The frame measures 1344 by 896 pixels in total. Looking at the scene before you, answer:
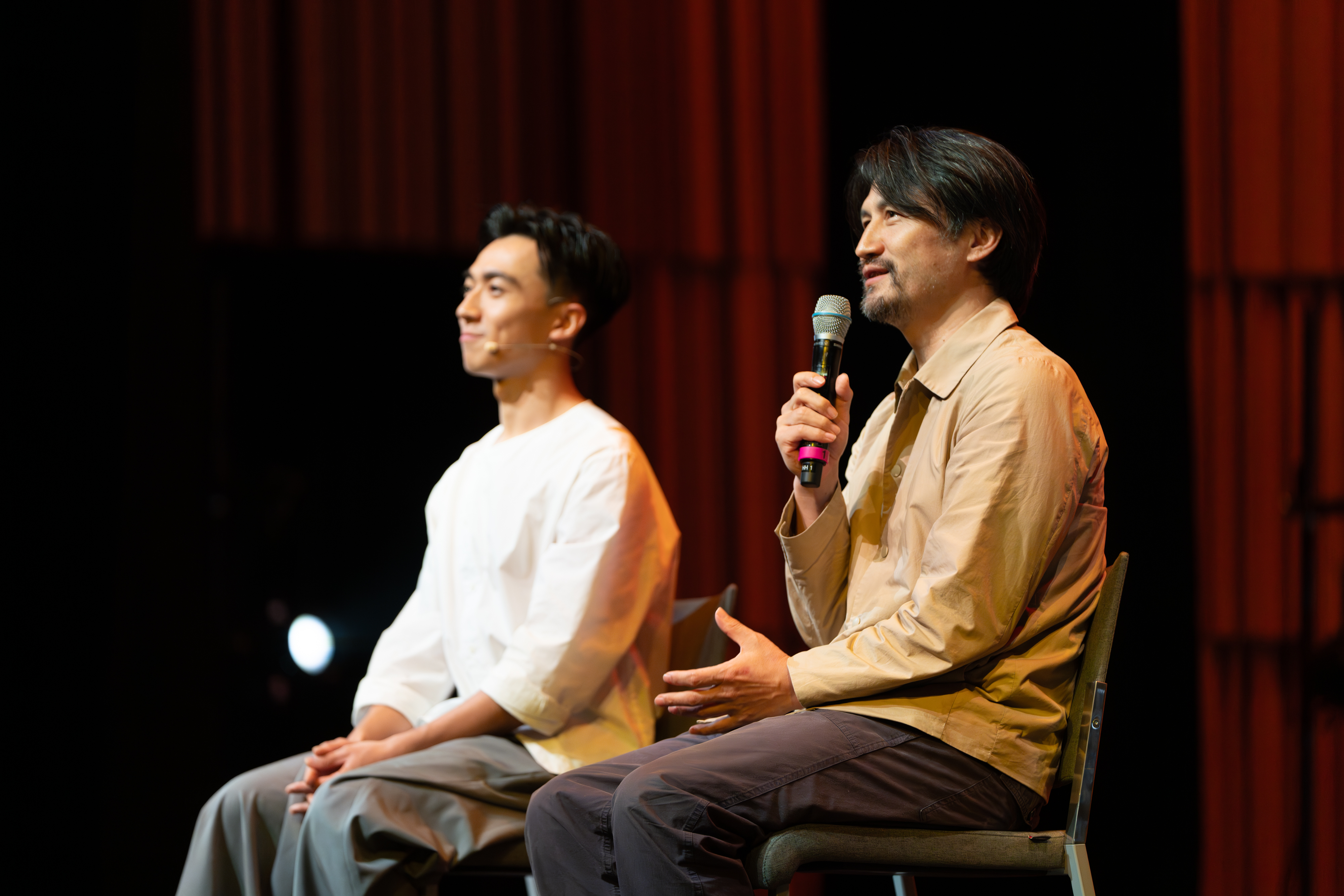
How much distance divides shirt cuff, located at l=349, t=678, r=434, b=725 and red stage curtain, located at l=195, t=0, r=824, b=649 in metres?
1.20

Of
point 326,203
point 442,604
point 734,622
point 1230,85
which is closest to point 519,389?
point 442,604

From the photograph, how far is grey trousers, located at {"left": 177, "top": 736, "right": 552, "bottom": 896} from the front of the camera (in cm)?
176

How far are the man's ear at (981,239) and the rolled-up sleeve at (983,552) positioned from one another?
0.85ft

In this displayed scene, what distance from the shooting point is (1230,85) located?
3.00 m

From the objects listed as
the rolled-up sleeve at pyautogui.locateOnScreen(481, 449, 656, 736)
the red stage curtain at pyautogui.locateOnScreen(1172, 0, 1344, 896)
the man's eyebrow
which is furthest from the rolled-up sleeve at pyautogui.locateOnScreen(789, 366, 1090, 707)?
the red stage curtain at pyautogui.locateOnScreen(1172, 0, 1344, 896)

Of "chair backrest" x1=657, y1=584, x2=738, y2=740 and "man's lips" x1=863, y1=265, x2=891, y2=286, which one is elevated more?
"man's lips" x1=863, y1=265, x2=891, y2=286

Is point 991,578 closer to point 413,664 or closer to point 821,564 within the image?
point 821,564

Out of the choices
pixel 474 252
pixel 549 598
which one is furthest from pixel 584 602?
pixel 474 252

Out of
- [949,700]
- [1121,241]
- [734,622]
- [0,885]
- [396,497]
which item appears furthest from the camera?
[396,497]

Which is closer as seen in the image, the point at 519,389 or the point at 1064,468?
the point at 1064,468

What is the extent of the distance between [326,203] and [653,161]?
34.7 inches

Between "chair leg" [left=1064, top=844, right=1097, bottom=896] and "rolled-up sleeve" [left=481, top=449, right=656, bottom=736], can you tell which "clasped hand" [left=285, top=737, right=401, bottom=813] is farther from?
"chair leg" [left=1064, top=844, right=1097, bottom=896]

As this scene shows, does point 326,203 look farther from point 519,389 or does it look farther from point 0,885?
point 0,885

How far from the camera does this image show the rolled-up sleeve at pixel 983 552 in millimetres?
1441
